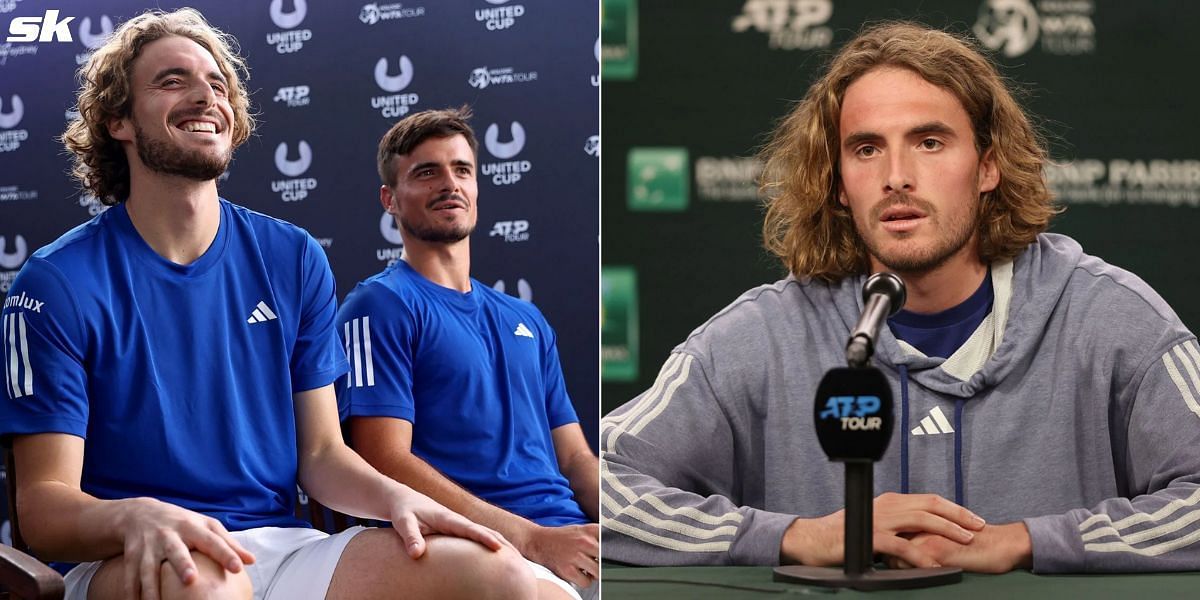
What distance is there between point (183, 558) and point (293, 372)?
2.34 feet

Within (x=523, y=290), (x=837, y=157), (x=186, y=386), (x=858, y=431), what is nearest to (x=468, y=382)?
(x=523, y=290)

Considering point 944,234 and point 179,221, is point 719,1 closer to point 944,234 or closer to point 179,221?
point 944,234

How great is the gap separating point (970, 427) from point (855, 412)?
52 cm

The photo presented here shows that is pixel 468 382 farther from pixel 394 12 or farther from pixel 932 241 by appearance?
pixel 932 241

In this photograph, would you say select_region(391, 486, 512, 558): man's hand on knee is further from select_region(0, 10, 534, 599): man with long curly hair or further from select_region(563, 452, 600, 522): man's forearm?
select_region(563, 452, 600, 522): man's forearm

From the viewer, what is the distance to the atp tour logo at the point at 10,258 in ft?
9.16

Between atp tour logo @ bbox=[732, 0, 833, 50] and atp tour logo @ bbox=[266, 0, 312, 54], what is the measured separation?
54.0 inches

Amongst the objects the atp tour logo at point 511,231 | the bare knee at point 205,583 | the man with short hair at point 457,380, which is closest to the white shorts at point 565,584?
the man with short hair at point 457,380

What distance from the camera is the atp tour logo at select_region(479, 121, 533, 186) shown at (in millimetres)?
2771

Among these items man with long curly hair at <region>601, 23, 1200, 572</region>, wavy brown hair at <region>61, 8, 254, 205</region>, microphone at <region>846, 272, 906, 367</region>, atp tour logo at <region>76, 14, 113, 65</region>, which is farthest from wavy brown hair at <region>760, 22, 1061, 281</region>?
atp tour logo at <region>76, 14, 113, 65</region>

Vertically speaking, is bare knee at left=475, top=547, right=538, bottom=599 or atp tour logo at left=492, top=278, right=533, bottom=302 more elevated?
atp tour logo at left=492, top=278, right=533, bottom=302

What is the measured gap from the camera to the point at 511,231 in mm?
2785

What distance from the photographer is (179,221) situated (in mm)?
2516

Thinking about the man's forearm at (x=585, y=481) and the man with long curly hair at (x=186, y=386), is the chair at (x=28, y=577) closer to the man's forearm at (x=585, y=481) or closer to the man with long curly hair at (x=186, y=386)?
the man with long curly hair at (x=186, y=386)
